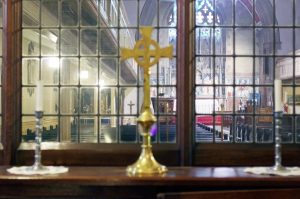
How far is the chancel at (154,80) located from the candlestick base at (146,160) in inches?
18.5

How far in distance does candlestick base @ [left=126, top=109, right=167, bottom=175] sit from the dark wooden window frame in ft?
1.53

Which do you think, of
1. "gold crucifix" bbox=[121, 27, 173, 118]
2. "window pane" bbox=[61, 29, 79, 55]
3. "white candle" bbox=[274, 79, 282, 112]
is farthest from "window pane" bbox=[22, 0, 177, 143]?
"white candle" bbox=[274, 79, 282, 112]

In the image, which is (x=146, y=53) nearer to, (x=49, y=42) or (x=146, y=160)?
(x=146, y=160)

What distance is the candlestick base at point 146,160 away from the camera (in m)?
2.52

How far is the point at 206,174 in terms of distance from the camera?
2.51m

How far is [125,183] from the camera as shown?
2377 mm

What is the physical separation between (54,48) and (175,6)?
0.90m

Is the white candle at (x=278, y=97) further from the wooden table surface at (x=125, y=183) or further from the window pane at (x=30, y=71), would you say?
the window pane at (x=30, y=71)

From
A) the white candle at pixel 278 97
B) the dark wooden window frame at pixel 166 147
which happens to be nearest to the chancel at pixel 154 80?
the dark wooden window frame at pixel 166 147

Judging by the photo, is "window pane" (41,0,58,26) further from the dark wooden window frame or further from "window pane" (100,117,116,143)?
"window pane" (100,117,116,143)

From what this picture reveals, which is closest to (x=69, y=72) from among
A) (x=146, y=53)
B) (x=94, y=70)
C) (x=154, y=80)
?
(x=94, y=70)

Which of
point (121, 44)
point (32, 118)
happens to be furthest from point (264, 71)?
point (32, 118)

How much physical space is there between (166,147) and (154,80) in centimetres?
49

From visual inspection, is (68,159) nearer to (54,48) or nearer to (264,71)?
(54,48)
